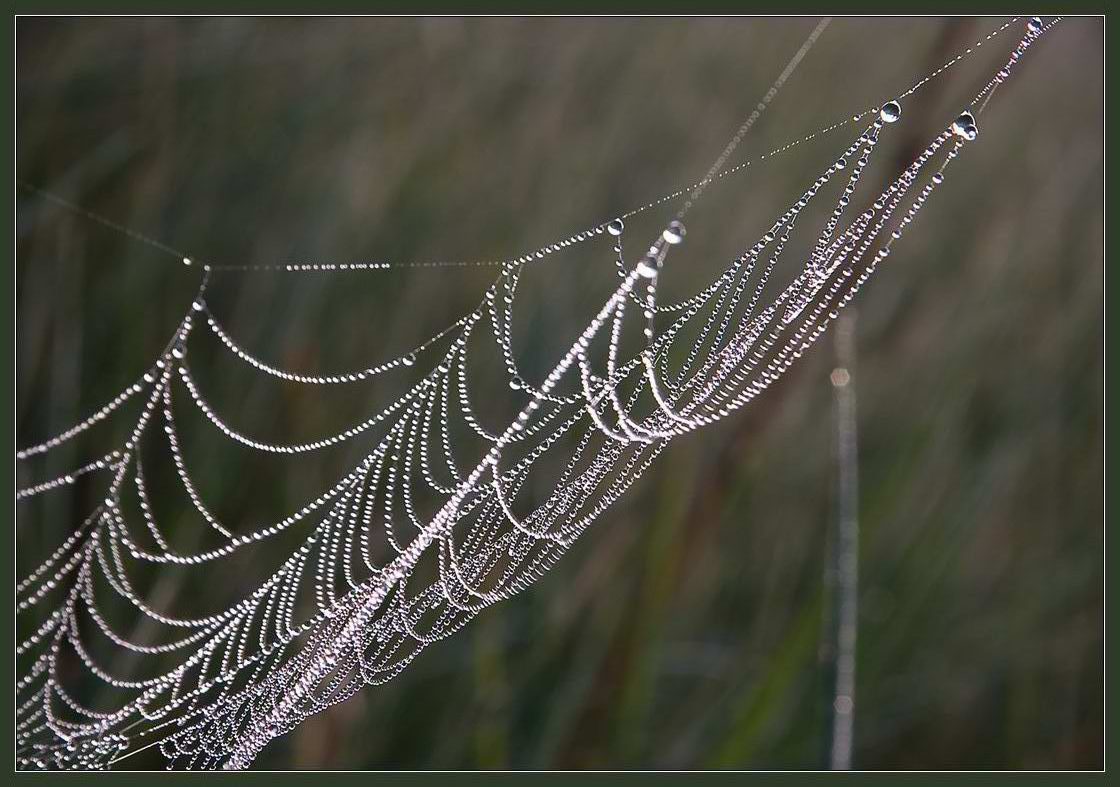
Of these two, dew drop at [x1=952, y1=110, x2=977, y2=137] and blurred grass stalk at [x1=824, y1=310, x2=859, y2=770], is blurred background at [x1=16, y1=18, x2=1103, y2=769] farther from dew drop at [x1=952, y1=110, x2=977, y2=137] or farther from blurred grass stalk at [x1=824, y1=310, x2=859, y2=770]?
dew drop at [x1=952, y1=110, x2=977, y2=137]

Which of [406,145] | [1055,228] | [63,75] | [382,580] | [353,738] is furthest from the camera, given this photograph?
[1055,228]

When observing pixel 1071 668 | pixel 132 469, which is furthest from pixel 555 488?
pixel 1071 668

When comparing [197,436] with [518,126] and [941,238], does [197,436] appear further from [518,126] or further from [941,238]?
[941,238]

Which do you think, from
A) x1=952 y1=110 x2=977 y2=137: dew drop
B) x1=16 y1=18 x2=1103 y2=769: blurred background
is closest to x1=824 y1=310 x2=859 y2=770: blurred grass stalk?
x1=16 y1=18 x2=1103 y2=769: blurred background

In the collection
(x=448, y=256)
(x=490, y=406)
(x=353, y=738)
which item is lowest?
(x=353, y=738)

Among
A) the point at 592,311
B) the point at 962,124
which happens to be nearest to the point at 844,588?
the point at 592,311
